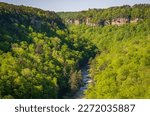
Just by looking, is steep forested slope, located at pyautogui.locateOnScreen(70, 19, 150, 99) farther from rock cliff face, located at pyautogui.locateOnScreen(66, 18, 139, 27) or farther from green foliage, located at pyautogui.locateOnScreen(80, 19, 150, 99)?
rock cliff face, located at pyautogui.locateOnScreen(66, 18, 139, 27)

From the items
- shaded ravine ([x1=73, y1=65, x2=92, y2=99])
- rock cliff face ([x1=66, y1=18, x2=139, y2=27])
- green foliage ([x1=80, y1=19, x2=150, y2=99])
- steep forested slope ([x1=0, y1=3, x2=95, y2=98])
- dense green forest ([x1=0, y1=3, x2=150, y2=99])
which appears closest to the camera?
green foliage ([x1=80, y1=19, x2=150, y2=99])

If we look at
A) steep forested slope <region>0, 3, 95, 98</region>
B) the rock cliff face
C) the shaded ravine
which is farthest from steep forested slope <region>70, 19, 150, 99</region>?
the rock cliff face

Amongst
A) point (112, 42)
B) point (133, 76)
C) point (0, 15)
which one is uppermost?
point (0, 15)

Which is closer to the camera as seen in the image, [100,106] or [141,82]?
[100,106]

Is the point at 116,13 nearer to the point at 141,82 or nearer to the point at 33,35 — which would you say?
the point at 33,35

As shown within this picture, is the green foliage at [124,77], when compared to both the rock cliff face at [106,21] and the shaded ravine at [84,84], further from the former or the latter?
the rock cliff face at [106,21]

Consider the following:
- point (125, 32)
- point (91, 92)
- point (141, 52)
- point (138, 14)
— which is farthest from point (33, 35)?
point (138, 14)

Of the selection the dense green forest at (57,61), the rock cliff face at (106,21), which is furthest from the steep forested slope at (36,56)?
the rock cliff face at (106,21)
